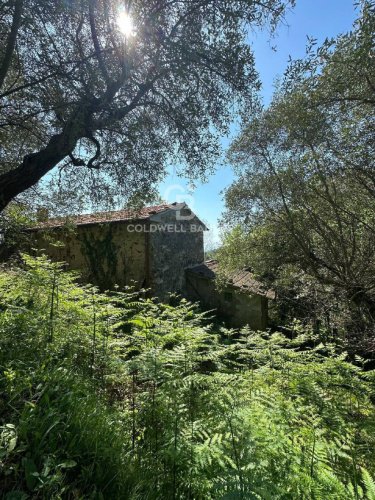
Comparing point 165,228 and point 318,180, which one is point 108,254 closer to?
point 165,228

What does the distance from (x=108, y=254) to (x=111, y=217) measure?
115 inches

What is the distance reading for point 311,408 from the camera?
251cm

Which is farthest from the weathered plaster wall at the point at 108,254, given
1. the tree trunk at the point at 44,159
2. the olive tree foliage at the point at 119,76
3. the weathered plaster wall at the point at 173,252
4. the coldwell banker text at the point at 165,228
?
the tree trunk at the point at 44,159

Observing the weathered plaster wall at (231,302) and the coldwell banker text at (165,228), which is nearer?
the coldwell banker text at (165,228)

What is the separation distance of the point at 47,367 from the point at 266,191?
20.6ft

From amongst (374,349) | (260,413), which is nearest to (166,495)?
(260,413)

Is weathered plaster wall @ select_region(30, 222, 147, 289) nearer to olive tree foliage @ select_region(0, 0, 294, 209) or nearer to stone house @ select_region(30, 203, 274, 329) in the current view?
stone house @ select_region(30, 203, 274, 329)

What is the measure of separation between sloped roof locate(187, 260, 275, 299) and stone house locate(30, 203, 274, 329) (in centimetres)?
4

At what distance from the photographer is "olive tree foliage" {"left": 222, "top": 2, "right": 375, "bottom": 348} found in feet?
12.0

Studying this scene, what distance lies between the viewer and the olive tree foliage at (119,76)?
4051 millimetres

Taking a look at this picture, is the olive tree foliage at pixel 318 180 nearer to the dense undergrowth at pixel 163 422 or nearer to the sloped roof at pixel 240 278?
the sloped roof at pixel 240 278

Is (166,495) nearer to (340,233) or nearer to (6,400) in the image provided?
(6,400)

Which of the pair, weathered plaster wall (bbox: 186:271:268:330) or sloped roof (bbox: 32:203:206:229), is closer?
sloped roof (bbox: 32:203:206:229)

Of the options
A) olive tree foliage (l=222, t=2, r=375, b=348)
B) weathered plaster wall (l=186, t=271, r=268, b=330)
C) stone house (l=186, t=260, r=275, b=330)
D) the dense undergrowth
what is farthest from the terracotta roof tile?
the dense undergrowth
